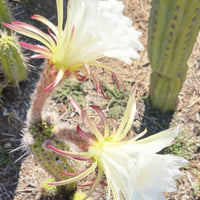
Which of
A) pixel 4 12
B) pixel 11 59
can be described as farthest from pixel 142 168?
pixel 4 12

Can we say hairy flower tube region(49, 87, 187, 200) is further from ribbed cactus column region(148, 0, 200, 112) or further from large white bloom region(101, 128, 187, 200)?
ribbed cactus column region(148, 0, 200, 112)

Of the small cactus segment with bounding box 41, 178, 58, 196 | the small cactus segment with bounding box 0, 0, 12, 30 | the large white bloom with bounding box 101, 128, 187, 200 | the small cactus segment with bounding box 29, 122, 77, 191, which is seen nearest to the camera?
the large white bloom with bounding box 101, 128, 187, 200

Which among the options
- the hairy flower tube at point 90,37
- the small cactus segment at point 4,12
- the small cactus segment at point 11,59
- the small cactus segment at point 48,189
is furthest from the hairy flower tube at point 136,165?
the small cactus segment at point 4,12

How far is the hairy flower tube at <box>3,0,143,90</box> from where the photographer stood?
97 cm

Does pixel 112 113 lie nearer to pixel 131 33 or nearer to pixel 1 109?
pixel 1 109

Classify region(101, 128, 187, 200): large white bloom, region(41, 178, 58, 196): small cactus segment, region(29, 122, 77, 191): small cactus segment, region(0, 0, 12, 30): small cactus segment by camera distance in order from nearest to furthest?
region(101, 128, 187, 200): large white bloom
region(29, 122, 77, 191): small cactus segment
region(41, 178, 58, 196): small cactus segment
region(0, 0, 12, 30): small cactus segment

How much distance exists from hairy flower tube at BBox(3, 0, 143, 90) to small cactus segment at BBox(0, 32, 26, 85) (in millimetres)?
552

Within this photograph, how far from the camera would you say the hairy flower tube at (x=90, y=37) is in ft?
3.20

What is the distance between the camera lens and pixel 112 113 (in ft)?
6.23

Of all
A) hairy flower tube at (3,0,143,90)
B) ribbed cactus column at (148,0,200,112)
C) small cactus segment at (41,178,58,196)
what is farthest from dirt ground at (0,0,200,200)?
hairy flower tube at (3,0,143,90)

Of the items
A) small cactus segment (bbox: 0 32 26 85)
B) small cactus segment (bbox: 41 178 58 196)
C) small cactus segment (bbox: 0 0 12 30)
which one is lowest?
small cactus segment (bbox: 41 178 58 196)

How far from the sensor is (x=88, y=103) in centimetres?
195

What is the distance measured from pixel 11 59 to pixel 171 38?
85 centimetres

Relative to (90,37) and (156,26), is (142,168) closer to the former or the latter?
(90,37)
